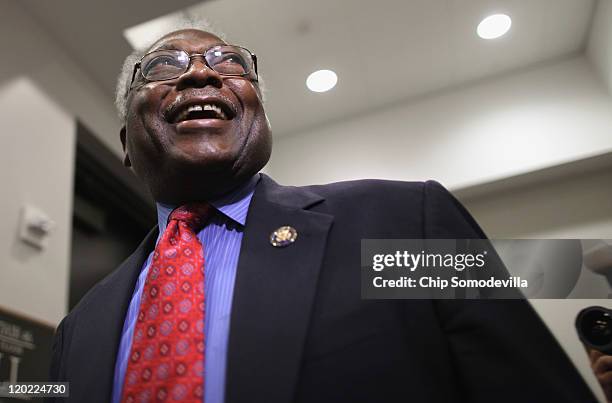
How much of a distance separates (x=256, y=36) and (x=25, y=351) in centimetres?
196

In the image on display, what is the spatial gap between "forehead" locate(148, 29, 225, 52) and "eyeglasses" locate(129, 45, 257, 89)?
0.08 ft

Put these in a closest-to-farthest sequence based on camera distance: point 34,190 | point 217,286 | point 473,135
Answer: point 217,286 < point 34,190 < point 473,135

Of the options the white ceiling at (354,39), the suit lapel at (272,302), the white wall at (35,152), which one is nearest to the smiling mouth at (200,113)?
the suit lapel at (272,302)

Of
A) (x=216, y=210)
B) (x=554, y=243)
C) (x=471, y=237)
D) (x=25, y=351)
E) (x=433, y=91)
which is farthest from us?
(x=433, y=91)

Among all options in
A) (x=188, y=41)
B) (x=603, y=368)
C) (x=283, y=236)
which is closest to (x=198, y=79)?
(x=188, y=41)

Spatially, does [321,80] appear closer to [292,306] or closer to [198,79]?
[198,79]

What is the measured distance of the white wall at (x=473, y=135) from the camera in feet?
10.8

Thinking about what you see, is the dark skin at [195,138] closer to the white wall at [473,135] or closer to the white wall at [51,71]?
the white wall at [51,71]

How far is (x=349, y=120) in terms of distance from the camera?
3932 mm

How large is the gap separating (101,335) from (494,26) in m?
2.91

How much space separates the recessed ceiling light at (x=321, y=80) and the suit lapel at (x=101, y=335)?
8.36 feet

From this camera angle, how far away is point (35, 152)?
242 cm

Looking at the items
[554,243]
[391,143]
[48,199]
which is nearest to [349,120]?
[391,143]

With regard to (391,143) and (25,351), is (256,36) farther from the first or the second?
(25,351)
